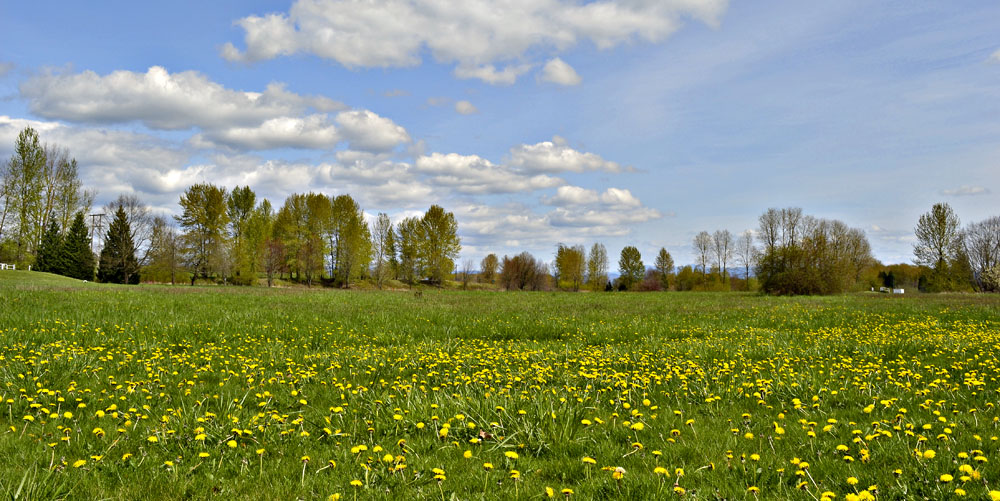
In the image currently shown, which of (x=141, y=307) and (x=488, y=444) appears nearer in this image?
(x=488, y=444)

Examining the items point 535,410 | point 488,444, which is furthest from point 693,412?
point 488,444

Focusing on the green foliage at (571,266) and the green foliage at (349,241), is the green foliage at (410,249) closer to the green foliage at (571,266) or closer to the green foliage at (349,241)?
the green foliage at (349,241)

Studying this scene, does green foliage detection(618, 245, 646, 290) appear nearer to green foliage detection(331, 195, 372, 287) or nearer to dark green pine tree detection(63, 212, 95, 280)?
green foliage detection(331, 195, 372, 287)

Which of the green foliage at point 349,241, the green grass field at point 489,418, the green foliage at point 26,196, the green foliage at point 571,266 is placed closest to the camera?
the green grass field at point 489,418

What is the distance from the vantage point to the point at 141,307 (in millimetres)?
15211

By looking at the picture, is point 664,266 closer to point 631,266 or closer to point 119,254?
point 631,266

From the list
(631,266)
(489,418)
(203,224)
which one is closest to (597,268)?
(631,266)

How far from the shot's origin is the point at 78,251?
51.2 meters

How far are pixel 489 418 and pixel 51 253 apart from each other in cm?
6217

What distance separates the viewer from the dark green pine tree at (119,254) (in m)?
52.8

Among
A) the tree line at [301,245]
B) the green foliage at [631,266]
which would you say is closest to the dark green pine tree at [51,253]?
the tree line at [301,245]

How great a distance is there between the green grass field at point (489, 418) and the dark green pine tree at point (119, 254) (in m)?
50.3

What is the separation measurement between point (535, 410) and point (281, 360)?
17.3ft

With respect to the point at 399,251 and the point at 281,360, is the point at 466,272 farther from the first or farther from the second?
the point at 281,360
